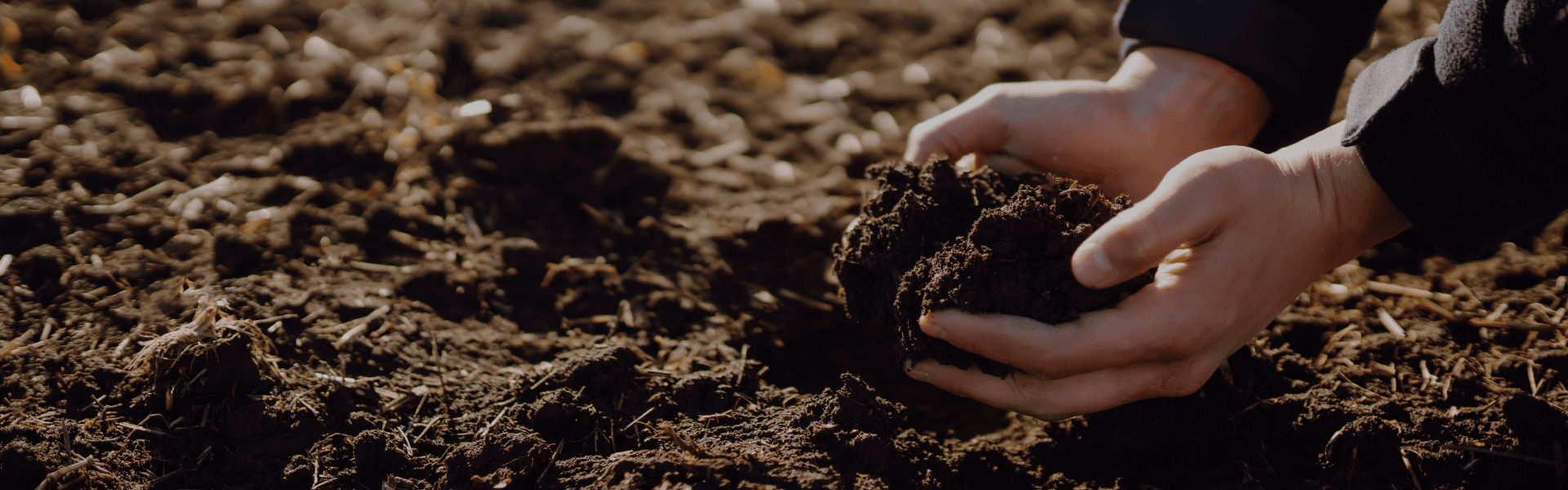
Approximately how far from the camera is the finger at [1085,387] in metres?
1.85

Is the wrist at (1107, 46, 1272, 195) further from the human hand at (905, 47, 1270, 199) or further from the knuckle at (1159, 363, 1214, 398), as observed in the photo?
the knuckle at (1159, 363, 1214, 398)

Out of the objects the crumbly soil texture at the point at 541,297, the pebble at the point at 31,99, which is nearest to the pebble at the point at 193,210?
the crumbly soil texture at the point at 541,297

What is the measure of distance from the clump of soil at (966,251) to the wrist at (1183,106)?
0.44 m

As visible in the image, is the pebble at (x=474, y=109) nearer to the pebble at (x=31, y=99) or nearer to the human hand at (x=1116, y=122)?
the pebble at (x=31, y=99)

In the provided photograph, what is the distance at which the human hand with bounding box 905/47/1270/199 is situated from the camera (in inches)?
92.9

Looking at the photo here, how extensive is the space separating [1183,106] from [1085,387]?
40.0 inches

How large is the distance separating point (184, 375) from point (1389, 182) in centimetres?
281

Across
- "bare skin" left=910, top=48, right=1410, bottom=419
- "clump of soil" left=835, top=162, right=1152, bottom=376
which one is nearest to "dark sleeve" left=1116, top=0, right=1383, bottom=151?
"bare skin" left=910, top=48, right=1410, bottom=419

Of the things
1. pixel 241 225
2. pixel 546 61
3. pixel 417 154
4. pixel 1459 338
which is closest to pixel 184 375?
pixel 241 225

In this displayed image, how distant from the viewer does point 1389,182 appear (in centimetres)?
171

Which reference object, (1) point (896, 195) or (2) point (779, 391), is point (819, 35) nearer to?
(1) point (896, 195)

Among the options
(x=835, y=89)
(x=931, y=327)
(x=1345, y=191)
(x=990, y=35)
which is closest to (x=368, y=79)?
(x=835, y=89)

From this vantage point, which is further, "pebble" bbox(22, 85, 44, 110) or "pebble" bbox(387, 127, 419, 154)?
"pebble" bbox(387, 127, 419, 154)

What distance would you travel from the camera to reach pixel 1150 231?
5.22 ft
